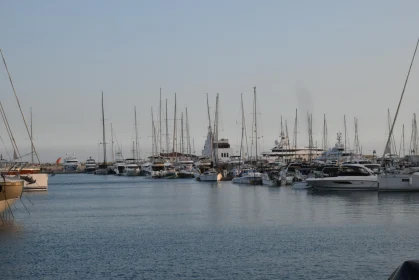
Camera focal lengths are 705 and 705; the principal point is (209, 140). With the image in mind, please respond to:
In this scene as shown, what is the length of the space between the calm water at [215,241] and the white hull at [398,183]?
28.0 feet

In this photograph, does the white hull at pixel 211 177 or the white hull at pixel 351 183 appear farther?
the white hull at pixel 211 177

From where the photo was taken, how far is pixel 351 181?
67.8 meters

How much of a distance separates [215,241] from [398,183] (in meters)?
36.5

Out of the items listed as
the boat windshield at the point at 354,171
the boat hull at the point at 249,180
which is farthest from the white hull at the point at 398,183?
the boat hull at the point at 249,180

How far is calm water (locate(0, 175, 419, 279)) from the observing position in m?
26.3

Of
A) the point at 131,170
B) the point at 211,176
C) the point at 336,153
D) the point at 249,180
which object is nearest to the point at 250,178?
the point at 249,180

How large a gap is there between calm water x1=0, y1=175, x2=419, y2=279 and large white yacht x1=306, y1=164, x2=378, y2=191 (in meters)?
9.93

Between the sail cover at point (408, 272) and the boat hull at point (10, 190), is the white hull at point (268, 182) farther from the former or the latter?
the sail cover at point (408, 272)

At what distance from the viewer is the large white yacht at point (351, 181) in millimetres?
67562

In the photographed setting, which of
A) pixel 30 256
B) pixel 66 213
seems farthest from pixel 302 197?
pixel 30 256

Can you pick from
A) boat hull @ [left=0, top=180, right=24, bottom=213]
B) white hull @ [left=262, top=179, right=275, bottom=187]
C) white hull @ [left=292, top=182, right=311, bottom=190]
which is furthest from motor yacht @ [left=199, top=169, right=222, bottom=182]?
boat hull @ [left=0, top=180, right=24, bottom=213]

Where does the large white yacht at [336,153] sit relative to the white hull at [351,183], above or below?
above

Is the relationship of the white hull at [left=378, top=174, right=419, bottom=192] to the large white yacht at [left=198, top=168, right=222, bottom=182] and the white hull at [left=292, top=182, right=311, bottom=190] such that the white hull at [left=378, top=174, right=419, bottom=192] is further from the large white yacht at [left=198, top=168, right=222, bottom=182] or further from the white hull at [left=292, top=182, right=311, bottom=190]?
the large white yacht at [left=198, top=168, right=222, bottom=182]

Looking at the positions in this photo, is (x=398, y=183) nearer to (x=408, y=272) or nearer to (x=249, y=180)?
(x=249, y=180)
